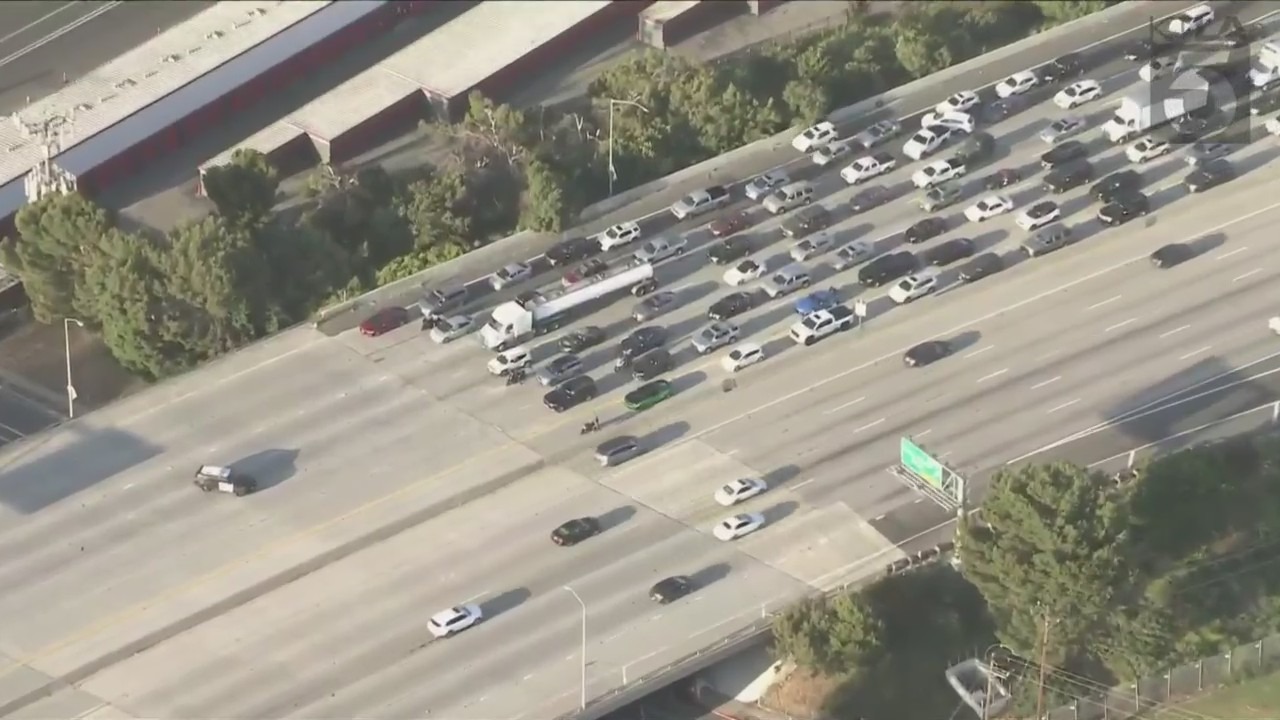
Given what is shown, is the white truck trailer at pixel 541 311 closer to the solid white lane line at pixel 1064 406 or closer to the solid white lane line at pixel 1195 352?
the solid white lane line at pixel 1064 406

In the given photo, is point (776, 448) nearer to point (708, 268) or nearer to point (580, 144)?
point (708, 268)

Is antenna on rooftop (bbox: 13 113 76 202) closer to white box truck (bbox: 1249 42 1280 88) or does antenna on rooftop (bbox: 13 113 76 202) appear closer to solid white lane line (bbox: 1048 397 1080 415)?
A: solid white lane line (bbox: 1048 397 1080 415)

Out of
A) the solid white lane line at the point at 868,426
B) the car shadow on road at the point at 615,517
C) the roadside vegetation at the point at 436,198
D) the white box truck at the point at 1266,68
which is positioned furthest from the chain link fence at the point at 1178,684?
the white box truck at the point at 1266,68

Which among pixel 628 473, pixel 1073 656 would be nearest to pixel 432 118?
pixel 628 473

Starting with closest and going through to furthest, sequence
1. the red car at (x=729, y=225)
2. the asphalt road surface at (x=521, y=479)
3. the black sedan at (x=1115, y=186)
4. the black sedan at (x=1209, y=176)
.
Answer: the asphalt road surface at (x=521, y=479) < the red car at (x=729, y=225) < the black sedan at (x=1115, y=186) < the black sedan at (x=1209, y=176)

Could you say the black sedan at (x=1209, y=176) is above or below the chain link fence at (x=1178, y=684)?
above

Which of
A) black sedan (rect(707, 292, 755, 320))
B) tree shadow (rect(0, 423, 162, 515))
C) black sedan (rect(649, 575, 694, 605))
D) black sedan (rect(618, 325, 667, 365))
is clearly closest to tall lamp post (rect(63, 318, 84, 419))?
tree shadow (rect(0, 423, 162, 515))
